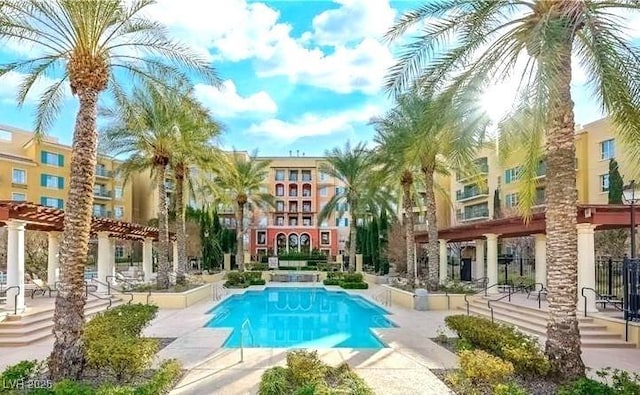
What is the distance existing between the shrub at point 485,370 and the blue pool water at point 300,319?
5.29m

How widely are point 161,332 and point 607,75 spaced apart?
518 inches

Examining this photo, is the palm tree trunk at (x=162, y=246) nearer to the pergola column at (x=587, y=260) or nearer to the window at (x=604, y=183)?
the pergola column at (x=587, y=260)

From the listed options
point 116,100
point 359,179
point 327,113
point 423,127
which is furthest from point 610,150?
point 116,100

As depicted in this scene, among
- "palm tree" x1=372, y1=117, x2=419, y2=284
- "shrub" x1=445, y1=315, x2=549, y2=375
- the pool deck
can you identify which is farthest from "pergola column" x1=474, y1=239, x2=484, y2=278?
"shrub" x1=445, y1=315, x2=549, y2=375

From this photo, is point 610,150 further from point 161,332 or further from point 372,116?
point 161,332

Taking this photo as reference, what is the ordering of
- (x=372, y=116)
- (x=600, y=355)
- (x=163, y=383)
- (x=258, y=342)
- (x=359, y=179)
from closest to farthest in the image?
(x=163, y=383) < (x=600, y=355) < (x=258, y=342) < (x=372, y=116) < (x=359, y=179)

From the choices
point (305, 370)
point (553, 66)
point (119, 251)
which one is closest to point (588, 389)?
point (305, 370)

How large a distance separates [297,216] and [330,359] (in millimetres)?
62387

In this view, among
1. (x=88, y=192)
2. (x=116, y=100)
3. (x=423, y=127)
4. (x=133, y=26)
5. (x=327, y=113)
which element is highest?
(x=327, y=113)

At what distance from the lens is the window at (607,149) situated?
113ft

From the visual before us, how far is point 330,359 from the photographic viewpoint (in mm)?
11531

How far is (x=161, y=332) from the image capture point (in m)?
15.2

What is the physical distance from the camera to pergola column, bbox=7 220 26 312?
48.9ft

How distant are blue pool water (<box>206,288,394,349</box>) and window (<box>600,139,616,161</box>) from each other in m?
21.0
